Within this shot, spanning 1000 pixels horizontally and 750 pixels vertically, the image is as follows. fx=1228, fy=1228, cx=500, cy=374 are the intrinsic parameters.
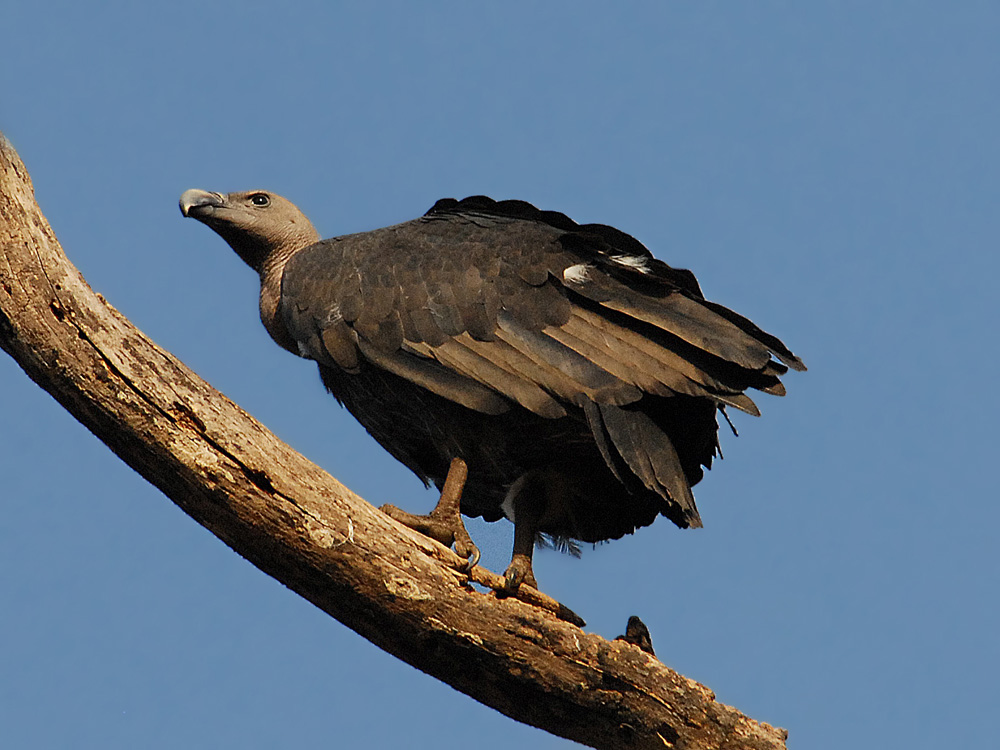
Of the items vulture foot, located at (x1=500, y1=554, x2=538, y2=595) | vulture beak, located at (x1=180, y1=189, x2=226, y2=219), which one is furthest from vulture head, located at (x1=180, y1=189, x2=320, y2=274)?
vulture foot, located at (x1=500, y1=554, x2=538, y2=595)

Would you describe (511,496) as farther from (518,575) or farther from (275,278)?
(275,278)

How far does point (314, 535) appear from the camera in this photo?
573 centimetres

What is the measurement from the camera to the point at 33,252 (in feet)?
17.5

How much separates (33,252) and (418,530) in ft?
7.96

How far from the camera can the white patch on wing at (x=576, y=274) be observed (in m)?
6.85

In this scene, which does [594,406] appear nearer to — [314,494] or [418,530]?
[418,530]

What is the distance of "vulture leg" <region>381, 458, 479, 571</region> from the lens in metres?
6.47

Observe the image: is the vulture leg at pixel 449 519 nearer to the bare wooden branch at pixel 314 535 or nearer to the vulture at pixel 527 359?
the vulture at pixel 527 359

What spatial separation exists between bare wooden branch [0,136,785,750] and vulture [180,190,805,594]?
1.44 feet

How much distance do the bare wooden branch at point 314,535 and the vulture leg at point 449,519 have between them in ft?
1.05

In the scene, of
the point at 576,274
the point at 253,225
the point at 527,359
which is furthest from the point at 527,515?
the point at 253,225

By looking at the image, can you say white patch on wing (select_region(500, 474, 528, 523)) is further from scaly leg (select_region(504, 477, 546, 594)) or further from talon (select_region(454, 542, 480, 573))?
talon (select_region(454, 542, 480, 573))

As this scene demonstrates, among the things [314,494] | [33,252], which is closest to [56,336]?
[33,252]

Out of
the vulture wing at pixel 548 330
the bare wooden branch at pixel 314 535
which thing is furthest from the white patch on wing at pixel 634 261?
the bare wooden branch at pixel 314 535
